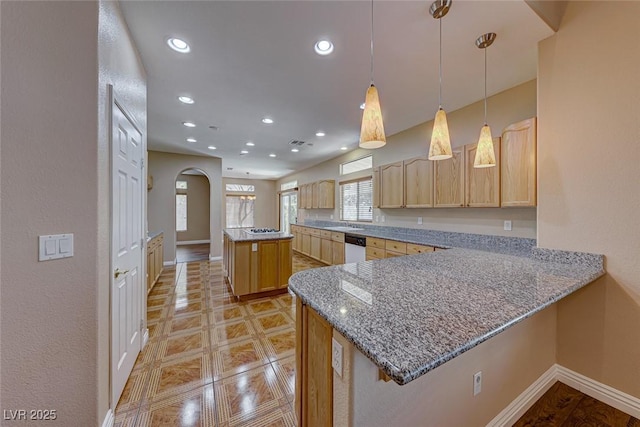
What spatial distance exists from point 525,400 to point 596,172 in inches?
63.4

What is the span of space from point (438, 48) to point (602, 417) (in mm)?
2854

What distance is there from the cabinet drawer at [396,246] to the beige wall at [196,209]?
7.68 m

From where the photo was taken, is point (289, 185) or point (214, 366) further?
point (289, 185)

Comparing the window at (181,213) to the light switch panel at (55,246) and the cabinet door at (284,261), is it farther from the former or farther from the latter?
the light switch panel at (55,246)

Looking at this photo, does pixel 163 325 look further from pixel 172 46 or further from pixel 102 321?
pixel 172 46

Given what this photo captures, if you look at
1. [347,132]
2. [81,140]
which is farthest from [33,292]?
[347,132]

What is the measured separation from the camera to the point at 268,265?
3.61m

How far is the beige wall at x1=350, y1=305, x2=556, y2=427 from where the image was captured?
870 mm

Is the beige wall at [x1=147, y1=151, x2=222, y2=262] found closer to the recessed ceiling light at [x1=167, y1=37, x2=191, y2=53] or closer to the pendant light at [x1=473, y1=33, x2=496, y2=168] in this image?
the recessed ceiling light at [x1=167, y1=37, x2=191, y2=53]

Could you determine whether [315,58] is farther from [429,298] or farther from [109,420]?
[109,420]

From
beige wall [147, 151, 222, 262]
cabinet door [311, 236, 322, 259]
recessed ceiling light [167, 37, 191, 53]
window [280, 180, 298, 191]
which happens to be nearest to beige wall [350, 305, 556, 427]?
recessed ceiling light [167, 37, 191, 53]

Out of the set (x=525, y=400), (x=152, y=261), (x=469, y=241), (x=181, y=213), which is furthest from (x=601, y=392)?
(x=181, y=213)

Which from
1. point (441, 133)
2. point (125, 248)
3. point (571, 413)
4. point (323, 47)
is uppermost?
point (323, 47)

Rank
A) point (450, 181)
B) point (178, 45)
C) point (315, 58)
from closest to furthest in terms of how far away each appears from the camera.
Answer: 1. point (178, 45)
2. point (315, 58)
3. point (450, 181)
